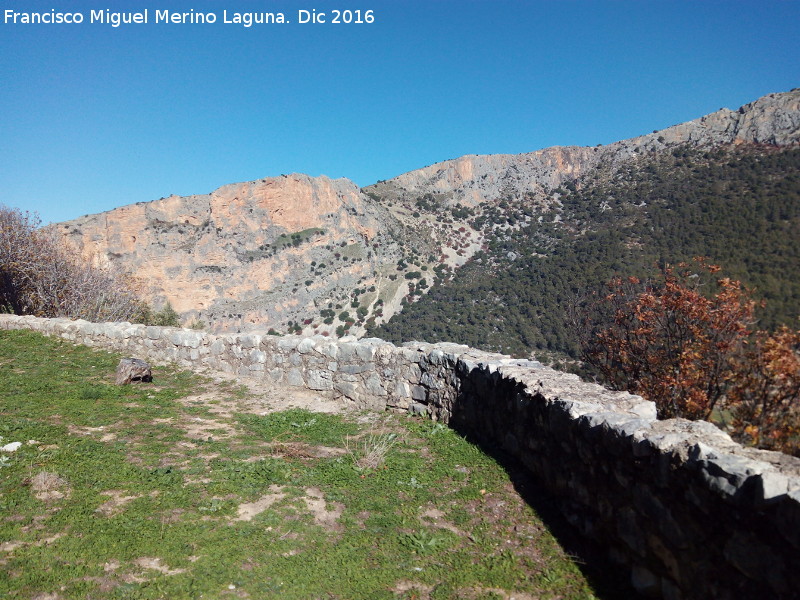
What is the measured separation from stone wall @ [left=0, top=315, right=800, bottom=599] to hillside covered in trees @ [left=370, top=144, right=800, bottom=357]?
36.8 feet

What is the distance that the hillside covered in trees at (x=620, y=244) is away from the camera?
24.1 m

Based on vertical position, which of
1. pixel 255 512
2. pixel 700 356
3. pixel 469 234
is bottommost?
pixel 255 512

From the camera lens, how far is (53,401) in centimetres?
802

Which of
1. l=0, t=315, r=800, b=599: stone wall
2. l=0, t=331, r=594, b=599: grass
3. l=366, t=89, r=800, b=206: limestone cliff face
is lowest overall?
l=0, t=331, r=594, b=599: grass

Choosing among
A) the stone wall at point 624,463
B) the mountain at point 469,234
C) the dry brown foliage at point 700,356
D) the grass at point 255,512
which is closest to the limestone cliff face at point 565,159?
the mountain at point 469,234

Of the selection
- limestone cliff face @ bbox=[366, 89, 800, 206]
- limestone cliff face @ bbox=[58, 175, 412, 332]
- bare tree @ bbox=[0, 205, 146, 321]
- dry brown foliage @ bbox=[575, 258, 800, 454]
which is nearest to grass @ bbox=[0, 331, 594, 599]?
dry brown foliage @ bbox=[575, 258, 800, 454]

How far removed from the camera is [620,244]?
3500 centimetres

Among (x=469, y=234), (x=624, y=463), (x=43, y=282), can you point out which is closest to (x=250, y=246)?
(x=469, y=234)

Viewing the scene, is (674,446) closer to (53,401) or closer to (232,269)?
(53,401)

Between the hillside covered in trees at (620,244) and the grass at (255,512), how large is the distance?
12.8m

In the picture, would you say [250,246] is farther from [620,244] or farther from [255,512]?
[255,512]

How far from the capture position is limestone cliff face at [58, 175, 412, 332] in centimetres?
5075

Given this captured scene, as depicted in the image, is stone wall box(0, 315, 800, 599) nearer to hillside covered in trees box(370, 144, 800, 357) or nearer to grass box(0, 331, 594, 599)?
grass box(0, 331, 594, 599)

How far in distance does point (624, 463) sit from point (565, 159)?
63244 mm
